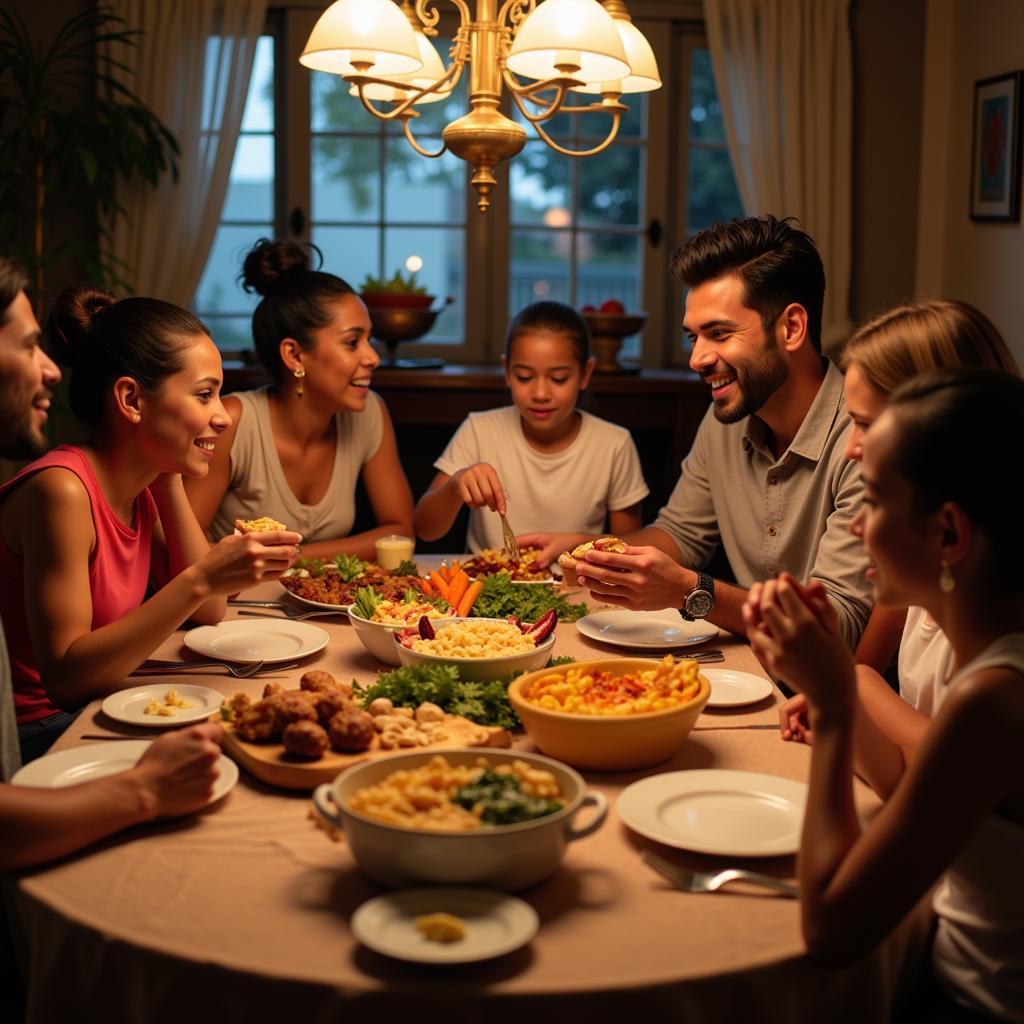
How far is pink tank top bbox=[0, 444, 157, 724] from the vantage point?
81.7 inches

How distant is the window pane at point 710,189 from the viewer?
17.0 feet

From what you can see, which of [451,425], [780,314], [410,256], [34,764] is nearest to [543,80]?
[780,314]

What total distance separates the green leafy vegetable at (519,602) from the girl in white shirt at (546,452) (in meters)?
0.92

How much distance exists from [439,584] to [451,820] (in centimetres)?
109

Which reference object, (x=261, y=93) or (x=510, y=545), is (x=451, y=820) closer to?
(x=510, y=545)

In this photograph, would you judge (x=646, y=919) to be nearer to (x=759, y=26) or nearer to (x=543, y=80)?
(x=543, y=80)

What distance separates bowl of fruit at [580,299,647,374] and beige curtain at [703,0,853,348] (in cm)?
85

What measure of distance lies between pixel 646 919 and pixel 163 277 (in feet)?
13.7

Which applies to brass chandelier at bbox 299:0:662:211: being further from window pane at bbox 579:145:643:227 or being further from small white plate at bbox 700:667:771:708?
window pane at bbox 579:145:643:227

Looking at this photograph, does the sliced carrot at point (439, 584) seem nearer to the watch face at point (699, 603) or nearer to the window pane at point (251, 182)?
the watch face at point (699, 603)

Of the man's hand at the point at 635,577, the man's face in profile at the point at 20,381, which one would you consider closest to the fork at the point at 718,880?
the man's hand at the point at 635,577

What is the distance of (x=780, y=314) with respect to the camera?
2668mm

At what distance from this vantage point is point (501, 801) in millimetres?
1274

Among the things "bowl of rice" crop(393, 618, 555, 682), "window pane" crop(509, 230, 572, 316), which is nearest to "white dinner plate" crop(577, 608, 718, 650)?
"bowl of rice" crop(393, 618, 555, 682)
